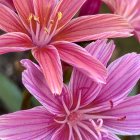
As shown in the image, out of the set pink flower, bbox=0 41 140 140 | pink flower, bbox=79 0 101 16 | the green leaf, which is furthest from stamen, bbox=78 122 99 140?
the green leaf

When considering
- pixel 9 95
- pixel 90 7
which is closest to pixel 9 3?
pixel 90 7

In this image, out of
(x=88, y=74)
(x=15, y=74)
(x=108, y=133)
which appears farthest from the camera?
(x=15, y=74)

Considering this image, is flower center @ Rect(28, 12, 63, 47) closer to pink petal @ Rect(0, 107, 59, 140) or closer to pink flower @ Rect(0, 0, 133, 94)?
pink flower @ Rect(0, 0, 133, 94)

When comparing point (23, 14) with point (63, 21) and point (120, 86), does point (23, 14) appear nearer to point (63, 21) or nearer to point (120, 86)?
point (63, 21)

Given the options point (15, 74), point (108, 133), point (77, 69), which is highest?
point (77, 69)

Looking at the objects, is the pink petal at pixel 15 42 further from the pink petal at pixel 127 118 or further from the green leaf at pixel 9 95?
the green leaf at pixel 9 95

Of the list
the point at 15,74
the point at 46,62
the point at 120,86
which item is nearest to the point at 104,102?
the point at 120,86
